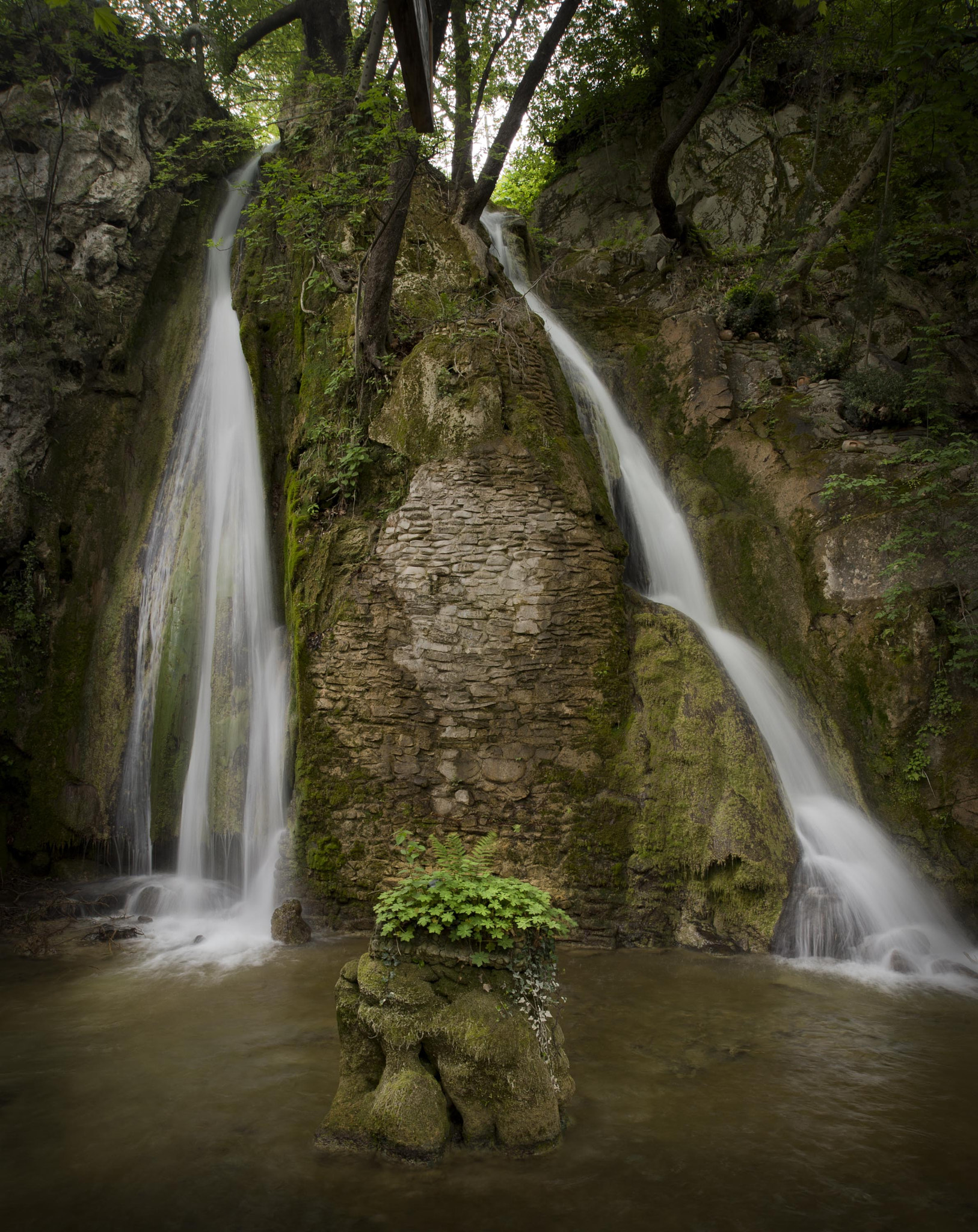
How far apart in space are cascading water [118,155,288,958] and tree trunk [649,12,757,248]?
23.5ft

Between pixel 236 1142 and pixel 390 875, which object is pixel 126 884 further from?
pixel 236 1142

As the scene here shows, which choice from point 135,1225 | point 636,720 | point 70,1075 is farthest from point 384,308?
point 135,1225

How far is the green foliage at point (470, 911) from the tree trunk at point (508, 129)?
9369 mm

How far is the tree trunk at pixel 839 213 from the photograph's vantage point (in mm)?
10688

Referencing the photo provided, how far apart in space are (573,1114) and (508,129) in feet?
36.3

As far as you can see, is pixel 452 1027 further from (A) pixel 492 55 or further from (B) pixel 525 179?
(B) pixel 525 179

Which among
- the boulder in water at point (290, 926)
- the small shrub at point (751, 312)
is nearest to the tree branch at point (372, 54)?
the small shrub at point (751, 312)

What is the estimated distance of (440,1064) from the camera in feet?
11.2

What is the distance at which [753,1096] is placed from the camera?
3.87 meters

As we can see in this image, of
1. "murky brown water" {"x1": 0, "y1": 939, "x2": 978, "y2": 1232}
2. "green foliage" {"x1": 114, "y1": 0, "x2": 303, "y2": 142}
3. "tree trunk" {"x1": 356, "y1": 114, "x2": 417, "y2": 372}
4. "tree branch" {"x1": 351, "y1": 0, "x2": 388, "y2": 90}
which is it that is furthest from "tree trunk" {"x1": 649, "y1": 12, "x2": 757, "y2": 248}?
"murky brown water" {"x1": 0, "y1": 939, "x2": 978, "y2": 1232}

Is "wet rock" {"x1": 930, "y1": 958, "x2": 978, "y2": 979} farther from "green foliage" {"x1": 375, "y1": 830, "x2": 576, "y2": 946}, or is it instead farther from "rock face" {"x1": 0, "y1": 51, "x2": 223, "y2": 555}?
"rock face" {"x1": 0, "y1": 51, "x2": 223, "y2": 555}

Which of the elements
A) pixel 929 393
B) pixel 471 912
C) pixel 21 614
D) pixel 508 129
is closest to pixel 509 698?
pixel 471 912

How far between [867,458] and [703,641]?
3032 millimetres

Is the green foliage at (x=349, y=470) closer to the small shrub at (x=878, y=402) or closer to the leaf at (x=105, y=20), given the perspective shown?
the leaf at (x=105, y=20)
